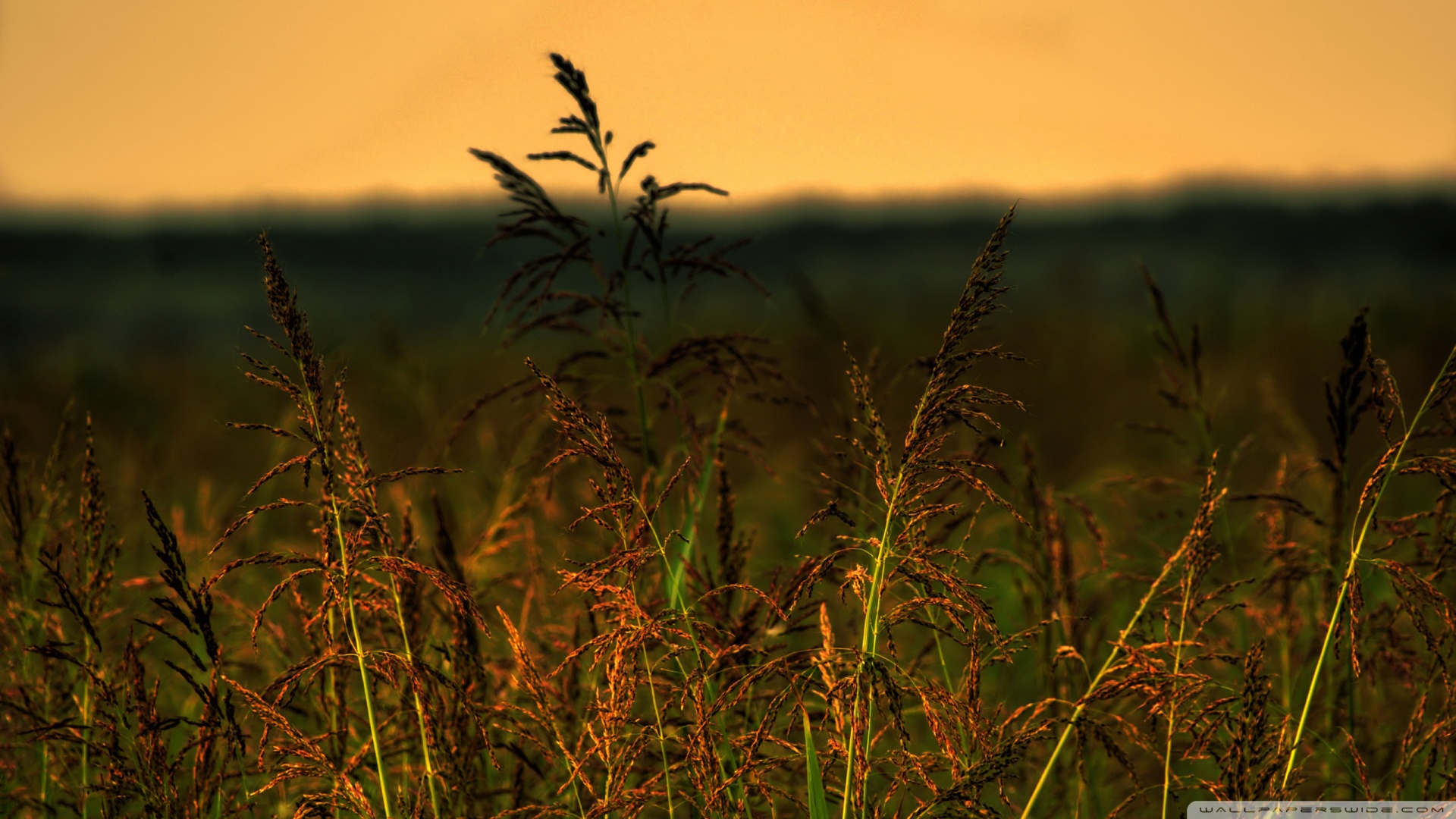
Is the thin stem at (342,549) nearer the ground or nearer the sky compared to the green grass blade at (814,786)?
nearer the sky

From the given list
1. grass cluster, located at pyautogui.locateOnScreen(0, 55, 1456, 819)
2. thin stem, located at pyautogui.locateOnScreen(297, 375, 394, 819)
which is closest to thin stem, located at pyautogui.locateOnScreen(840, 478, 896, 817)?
grass cluster, located at pyautogui.locateOnScreen(0, 55, 1456, 819)

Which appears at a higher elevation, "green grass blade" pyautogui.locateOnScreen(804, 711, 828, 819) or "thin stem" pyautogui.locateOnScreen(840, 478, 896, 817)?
"thin stem" pyautogui.locateOnScreen(840, 478, 896, 817)

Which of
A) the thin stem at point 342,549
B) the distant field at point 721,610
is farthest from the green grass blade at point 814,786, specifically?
the thin stem at point 342,549

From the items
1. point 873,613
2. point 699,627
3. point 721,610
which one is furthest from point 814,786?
point 721,610

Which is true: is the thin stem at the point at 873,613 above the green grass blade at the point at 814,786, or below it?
above

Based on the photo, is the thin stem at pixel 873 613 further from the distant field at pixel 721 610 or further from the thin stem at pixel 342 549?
the thin stem at pixel 342 549

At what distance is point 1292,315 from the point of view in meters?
16.0

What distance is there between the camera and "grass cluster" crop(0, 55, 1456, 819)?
5.06 ft

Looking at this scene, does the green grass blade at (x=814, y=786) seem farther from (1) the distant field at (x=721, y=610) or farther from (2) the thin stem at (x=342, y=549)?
(2) the thin stem at (x=342, y=549)

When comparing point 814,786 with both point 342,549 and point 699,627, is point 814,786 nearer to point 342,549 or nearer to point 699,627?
point 699,627

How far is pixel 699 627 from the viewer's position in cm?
191

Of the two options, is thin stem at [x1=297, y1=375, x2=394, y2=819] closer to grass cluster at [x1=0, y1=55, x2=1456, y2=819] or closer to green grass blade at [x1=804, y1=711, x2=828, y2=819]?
grass cluster at [x1=0, y1=55, x2=1456, y2=819]

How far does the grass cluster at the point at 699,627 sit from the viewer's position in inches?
60.7

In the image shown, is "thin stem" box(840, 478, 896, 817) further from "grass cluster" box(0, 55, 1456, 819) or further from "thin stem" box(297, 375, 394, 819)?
"thin stem" box(297, 375, 394, 819)
